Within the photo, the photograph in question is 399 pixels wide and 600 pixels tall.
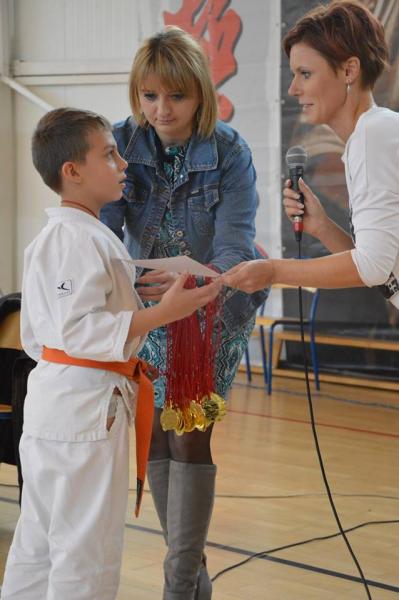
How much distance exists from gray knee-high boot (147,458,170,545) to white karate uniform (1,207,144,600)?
0.38m

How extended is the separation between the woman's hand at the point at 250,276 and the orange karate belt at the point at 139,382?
0.94 feet

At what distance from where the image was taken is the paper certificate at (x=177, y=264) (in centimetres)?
210

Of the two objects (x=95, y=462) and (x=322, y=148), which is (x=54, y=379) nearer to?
(x=95, y=462)

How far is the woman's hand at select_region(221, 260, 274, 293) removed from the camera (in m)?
2.22

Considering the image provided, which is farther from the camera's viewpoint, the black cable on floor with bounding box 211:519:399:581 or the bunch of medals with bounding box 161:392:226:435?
the black cable on floor with bounding box 211:519:399:581

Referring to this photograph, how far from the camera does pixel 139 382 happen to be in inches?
89.0

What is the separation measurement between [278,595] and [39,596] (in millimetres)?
934

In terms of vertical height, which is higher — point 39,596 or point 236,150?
point 236,150

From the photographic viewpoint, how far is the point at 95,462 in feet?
7.08

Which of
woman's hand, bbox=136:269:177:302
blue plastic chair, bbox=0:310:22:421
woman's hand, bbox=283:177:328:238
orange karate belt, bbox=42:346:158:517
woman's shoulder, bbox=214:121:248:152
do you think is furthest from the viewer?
blue plastic chair, bbox=0:310:22:421

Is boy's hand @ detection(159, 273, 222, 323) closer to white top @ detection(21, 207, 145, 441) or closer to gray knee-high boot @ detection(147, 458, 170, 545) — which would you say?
white top @ detection(21, 207, 145, 441)

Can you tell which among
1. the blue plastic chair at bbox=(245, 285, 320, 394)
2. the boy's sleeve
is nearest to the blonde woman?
the boy's sleeve

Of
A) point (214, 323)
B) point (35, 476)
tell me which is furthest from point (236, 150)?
point (35, 476)

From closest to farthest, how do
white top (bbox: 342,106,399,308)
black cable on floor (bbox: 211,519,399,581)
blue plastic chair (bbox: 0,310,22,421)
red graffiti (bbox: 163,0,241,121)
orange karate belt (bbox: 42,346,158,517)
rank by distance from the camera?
1. white top (bbox: 342,106,399,308)
2. orange karate belt (bbox: 42,346,158,517)
3. black cable on floor (bbox: 211,519,399,581)
4. blue plastic chair (bbox: 0,310,22,421)
5. red graffiti (bbox: 163,0,241,121)
